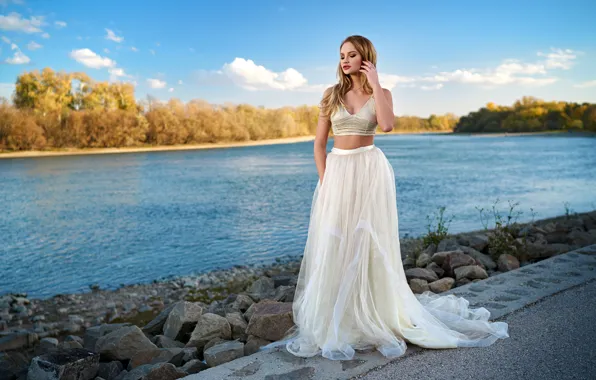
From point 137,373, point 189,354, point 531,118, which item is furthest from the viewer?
point 531,118

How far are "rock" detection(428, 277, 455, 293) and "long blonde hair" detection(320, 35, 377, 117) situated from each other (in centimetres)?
307

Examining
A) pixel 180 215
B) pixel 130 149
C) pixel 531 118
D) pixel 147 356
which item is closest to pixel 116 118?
pixel 130 149

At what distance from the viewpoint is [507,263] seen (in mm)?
6762

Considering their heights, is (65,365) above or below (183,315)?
above

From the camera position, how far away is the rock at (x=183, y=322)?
5.45 metres

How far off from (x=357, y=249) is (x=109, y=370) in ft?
7.82

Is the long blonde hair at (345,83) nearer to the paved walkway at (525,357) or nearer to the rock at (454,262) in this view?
the paved walkway at (525,357)

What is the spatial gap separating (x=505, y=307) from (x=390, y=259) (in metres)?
1.51

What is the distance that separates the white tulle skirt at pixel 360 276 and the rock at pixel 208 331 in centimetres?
128

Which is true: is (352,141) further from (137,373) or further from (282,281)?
(282,281)

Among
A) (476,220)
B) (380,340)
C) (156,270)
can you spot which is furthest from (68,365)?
(476,220)

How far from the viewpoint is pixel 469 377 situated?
322 centimetres

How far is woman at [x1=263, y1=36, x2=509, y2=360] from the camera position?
367 cm

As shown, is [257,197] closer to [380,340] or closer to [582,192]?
[582,192]
